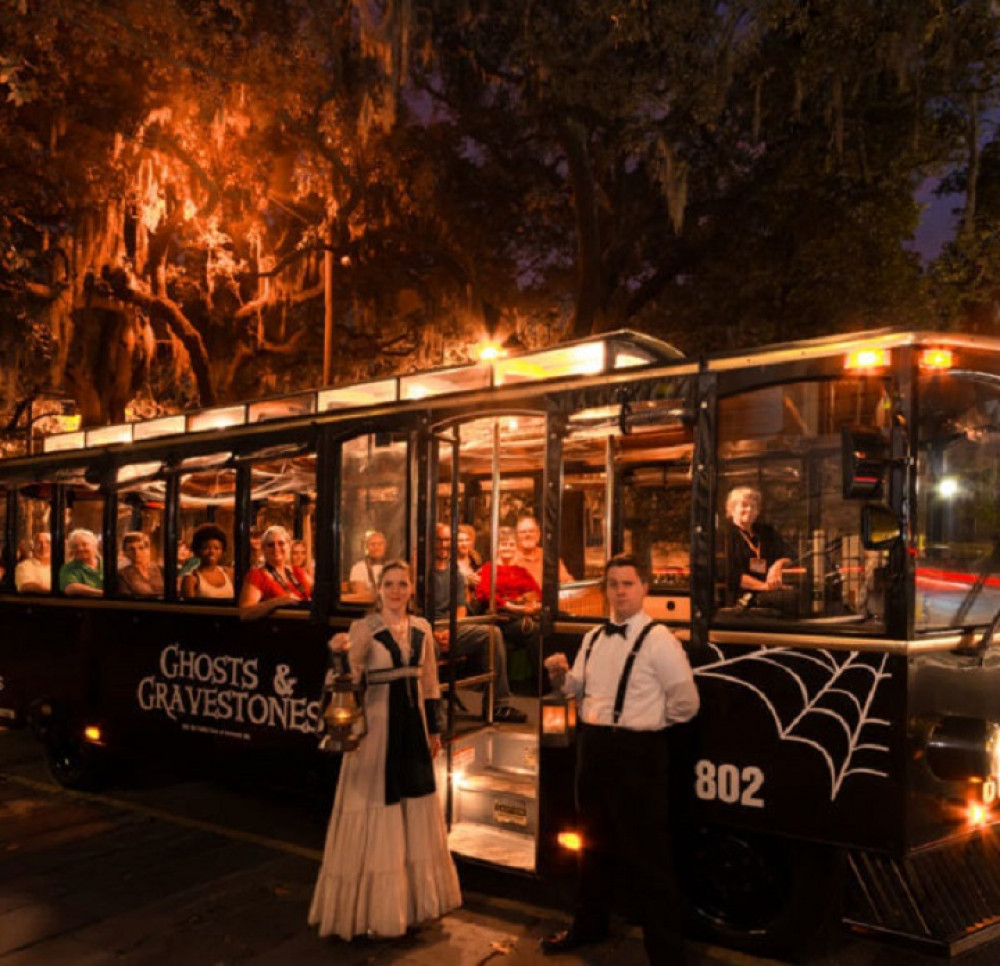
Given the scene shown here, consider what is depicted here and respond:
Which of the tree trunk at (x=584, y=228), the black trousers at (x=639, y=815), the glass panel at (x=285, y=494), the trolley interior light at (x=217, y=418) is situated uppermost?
the tree trunk at (x=584, y=228)

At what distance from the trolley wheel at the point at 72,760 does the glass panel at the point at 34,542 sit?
1336mm

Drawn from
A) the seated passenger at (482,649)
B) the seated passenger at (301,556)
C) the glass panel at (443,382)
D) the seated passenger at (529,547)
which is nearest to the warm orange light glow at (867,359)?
the glass panel at (443,382)

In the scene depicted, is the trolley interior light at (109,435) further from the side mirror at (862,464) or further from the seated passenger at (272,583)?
the side mirror at (862,464)

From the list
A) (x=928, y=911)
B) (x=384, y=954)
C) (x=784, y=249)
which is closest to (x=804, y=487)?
(x=928, y=911)

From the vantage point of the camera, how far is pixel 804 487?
493cm

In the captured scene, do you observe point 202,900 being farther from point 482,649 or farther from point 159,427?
point 159,427

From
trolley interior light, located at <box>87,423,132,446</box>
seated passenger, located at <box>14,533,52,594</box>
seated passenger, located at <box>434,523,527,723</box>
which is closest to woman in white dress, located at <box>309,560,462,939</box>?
seated passenger, located at <box>434,523,527,723</box>

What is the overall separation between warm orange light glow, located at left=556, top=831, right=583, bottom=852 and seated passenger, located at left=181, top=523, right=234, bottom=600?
3.49 m

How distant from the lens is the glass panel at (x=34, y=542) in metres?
9.34

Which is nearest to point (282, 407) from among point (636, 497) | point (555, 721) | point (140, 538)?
point (140, 538)

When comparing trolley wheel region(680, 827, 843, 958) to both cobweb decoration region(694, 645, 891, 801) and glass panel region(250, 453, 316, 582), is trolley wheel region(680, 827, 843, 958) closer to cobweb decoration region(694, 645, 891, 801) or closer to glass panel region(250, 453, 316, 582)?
cobweb decoration region(694, 645, 891, 801)

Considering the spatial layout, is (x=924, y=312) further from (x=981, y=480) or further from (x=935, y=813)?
(x=935, y=813)

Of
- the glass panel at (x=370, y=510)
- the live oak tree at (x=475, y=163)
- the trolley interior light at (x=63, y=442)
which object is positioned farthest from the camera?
the live oak tree at (x=475, y=163)

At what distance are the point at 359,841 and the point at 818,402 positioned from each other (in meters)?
3.20
